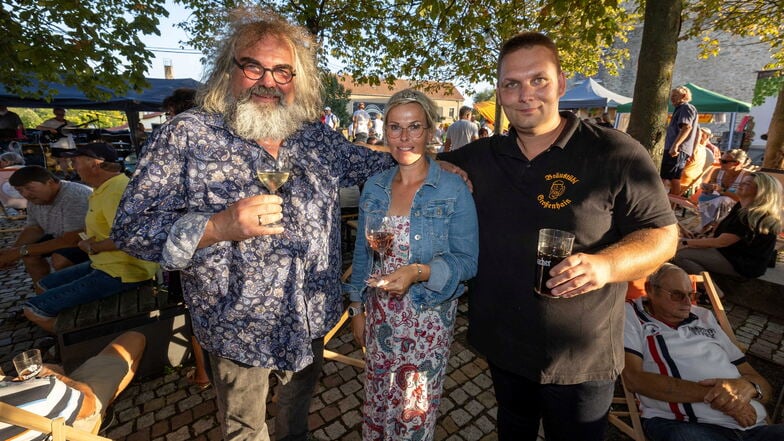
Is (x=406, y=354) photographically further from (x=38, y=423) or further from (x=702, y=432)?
(x=702, y=432)

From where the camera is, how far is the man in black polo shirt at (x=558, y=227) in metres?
1.79

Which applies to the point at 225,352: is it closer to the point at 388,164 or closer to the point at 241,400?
the point at 241,400

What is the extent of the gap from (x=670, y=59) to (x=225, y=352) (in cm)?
539

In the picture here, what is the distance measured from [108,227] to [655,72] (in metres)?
6.49

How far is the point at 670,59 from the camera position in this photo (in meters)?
4.16

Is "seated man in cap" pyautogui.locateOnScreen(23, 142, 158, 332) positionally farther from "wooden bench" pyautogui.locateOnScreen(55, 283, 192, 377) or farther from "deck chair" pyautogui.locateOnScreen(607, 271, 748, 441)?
"deck chair" pyautogui.locateOnScreen(607, 271, 748, 441)

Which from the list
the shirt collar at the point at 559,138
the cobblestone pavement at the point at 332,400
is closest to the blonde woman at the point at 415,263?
the shirt collar at the point at 559,138

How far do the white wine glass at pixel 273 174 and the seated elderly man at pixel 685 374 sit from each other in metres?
2.75

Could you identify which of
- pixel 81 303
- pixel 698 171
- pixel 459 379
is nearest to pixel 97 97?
pixel 81 303

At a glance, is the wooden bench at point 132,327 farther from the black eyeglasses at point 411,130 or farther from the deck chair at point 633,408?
the deck chair at point 633,408

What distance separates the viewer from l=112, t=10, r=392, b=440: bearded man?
5.59ft

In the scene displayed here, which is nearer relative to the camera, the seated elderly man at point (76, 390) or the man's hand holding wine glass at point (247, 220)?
the man's hand holding wine glass at point (247, 220)

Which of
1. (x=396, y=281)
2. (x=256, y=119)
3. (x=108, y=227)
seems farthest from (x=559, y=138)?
(x=108, y=227)

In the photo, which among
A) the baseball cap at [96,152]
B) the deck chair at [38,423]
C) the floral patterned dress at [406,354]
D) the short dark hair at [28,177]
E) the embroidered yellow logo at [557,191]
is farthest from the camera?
the short dark hair at [28,177]
